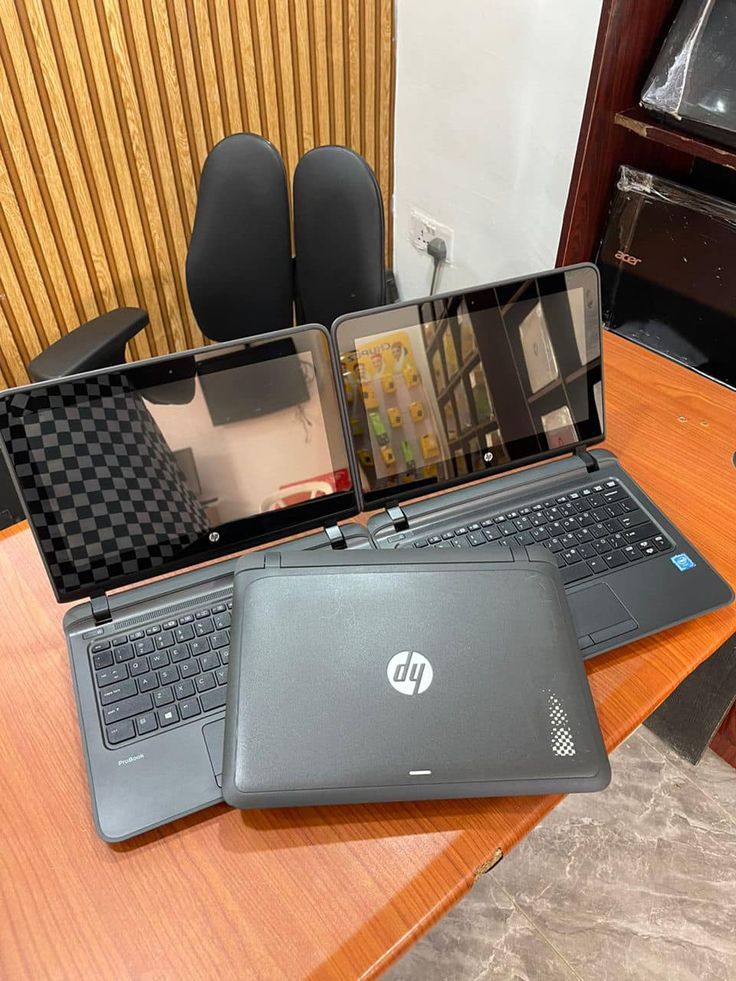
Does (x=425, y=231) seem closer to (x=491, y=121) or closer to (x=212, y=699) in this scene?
(x=491, y=121)

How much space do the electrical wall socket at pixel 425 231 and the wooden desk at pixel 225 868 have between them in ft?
5.08

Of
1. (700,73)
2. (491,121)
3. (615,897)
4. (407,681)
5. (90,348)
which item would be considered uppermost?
(700,73)

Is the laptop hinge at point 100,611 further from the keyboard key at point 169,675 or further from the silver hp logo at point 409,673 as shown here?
the silver hp logo at point 409,673

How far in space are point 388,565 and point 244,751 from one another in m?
0.24

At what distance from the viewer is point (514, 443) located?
1.04 metres

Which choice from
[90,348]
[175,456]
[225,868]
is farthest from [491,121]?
[225,868]

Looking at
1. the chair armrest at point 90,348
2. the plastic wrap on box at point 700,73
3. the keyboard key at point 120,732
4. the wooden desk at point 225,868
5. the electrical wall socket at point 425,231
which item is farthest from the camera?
the electrical wall socket at point 425,231

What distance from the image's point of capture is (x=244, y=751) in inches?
27.1

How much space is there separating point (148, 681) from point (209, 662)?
7 cm

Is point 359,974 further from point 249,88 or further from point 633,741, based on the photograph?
point 249,88

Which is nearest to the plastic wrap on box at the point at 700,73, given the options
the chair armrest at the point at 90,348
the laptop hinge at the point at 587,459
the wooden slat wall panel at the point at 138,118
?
the laptop hinge at the point at 587,459

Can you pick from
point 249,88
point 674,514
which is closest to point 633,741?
point 674,514

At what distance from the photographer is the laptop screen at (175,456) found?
0.81 m

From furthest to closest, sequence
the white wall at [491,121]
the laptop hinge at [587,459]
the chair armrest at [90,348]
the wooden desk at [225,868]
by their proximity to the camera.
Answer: the white wall at [491,121] < the chair armrest at [90,348] < the laptop hinge at [587,459] < the wooden desk at [225,868]
